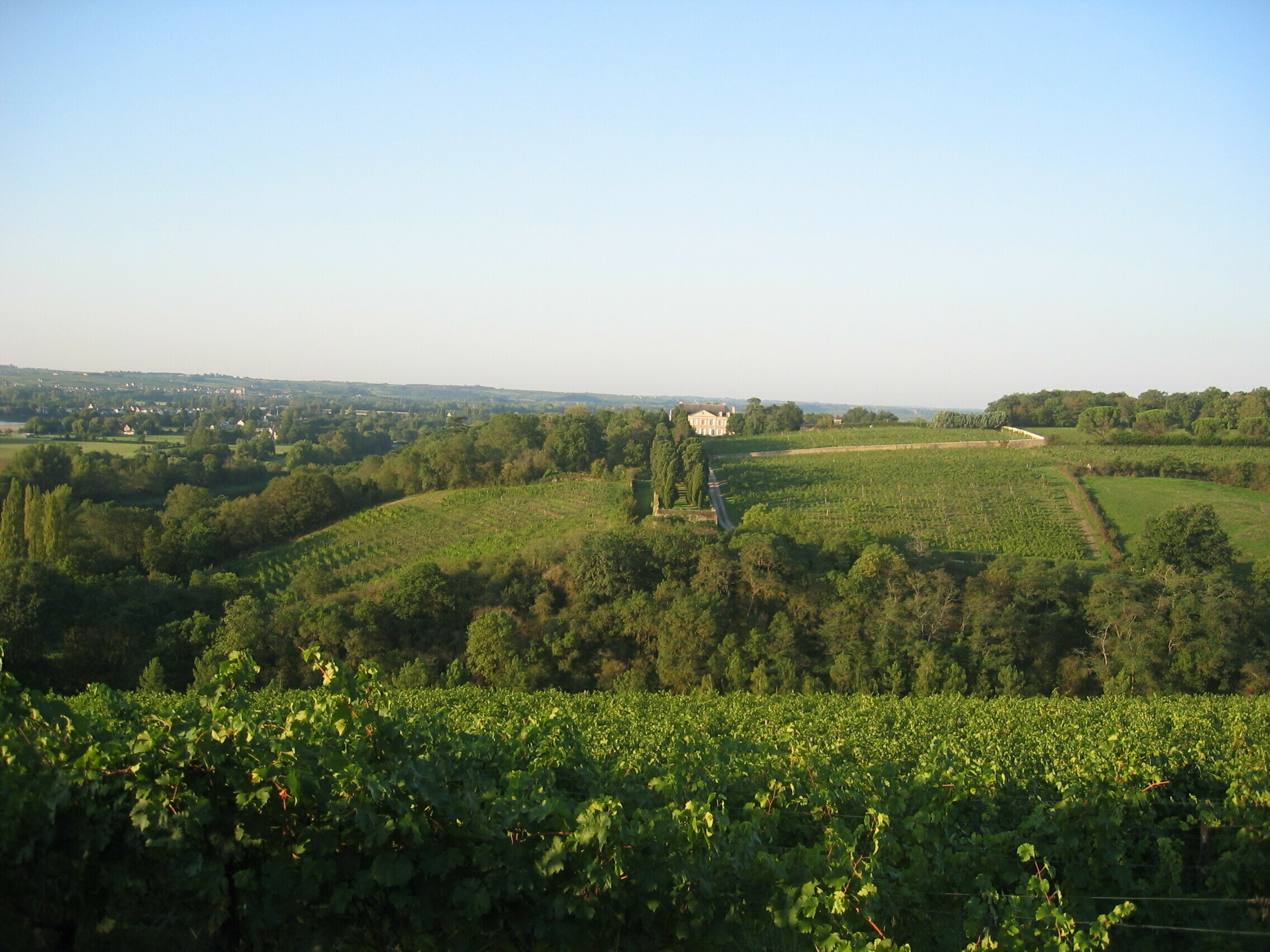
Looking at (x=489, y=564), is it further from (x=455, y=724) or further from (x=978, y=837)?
(x=978, y=837)

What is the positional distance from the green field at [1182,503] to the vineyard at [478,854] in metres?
29.2

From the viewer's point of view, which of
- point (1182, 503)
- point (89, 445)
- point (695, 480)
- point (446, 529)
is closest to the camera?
point (1182, 503)

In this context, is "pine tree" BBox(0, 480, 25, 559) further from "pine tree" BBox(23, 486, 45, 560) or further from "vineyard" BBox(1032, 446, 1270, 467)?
"vineyard" BBox(1032, 446, 1270, 467)

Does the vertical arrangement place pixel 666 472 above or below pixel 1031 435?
below

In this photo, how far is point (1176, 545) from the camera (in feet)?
90.1

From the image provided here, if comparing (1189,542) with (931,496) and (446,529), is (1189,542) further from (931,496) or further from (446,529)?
(446,529)

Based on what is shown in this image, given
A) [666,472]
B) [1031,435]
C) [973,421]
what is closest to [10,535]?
[666,472]

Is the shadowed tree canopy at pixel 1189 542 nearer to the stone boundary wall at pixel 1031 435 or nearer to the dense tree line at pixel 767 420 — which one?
the stone boundary wall at pixel 1031 435

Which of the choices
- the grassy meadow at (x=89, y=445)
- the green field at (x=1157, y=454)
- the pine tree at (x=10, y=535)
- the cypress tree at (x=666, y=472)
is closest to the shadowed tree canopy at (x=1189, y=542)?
the green field at (x=1157, y=454)

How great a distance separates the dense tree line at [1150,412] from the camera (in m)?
51.2

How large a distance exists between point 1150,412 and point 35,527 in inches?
2783

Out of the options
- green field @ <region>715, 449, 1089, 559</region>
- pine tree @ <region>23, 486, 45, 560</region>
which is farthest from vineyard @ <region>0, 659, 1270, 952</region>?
pine tree @ <region>23, 486, 45, 560</region>

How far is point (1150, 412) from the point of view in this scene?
57219 mm

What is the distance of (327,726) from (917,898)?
383 centimetres
